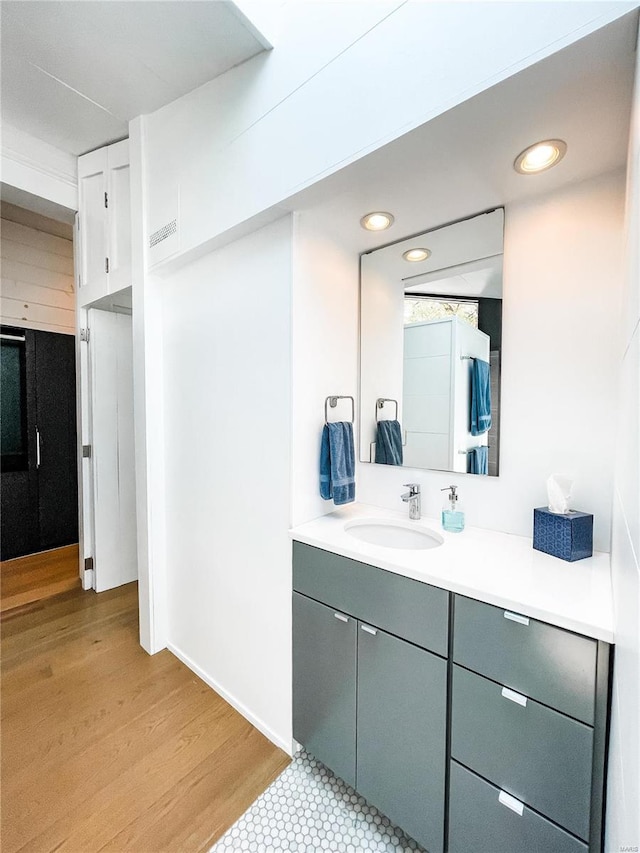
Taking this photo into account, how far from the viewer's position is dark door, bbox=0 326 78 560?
333 centimetres

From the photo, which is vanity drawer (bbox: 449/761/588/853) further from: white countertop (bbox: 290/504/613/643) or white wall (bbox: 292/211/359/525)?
white wall (bbox: 292/211/359/525)

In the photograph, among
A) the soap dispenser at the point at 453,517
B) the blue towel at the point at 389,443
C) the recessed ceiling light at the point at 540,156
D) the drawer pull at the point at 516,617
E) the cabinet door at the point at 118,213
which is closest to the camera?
the drawer pull at the point at 516,617

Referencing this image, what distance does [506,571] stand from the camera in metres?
1.10

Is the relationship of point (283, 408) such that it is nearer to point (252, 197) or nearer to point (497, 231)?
point (252, 197)

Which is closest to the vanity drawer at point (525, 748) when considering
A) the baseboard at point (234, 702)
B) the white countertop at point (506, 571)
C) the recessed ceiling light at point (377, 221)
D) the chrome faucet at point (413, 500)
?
the white countertop at point (506, 571)

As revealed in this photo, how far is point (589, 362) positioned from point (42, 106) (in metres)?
3.00

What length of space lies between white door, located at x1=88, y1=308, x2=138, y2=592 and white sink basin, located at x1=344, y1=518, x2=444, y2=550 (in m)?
2.17

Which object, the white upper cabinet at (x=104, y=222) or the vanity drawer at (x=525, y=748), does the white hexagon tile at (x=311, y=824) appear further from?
the white upper cabinet at (x=104, y=222)

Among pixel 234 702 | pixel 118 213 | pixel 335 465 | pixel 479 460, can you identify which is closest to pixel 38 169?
pixel 118 213

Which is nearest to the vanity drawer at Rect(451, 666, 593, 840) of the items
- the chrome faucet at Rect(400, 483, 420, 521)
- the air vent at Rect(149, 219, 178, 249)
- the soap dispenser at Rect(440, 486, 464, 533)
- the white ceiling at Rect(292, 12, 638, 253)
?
the soap dispenser at Rect(440, 486, 464, 533)

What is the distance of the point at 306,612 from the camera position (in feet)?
4.76

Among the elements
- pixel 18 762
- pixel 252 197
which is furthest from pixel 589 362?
pixel 18 762

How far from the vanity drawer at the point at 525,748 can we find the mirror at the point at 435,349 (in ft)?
2.49

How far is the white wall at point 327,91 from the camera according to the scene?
85cm
